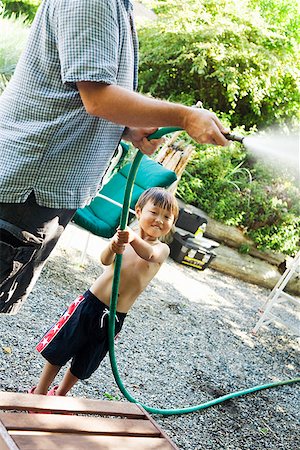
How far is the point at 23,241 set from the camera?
5.60 ft

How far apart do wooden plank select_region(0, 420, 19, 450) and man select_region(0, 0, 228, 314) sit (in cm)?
43

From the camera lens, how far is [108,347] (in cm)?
246

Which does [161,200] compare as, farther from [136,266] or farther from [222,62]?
[222,62]

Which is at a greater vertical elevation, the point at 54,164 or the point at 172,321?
the point at 54,164

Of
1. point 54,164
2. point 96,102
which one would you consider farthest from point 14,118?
point 96,102

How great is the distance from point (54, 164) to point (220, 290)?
484 centimetres

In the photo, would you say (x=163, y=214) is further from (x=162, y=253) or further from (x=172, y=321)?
(x=172, y=321)

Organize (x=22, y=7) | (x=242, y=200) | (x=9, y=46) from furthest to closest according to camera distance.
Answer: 1. (x=22, y=7)
2. (x=242, y=200)
3. (x=9, y=46)

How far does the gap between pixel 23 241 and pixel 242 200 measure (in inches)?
251

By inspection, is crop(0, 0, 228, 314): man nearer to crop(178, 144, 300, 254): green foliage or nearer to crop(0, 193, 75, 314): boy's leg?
crop(0, 193, 75, 314): boy's leg

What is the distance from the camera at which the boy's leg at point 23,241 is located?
1658mm

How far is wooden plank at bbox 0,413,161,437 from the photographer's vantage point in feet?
5.45

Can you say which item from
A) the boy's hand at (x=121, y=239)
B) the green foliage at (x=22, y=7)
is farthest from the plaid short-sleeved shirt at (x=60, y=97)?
the green foliage at (x=22, y=7)

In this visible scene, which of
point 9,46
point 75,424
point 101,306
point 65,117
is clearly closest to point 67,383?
point 101,306
